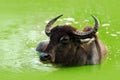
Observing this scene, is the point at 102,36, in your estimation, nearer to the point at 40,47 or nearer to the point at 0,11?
the point at 40,47

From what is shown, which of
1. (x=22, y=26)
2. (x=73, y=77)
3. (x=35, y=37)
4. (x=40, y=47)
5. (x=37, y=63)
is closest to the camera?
(x=73, y=77)

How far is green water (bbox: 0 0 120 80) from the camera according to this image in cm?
1024

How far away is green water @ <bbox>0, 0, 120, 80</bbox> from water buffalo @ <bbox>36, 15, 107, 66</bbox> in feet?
0.67

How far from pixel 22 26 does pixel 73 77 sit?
4.74 m

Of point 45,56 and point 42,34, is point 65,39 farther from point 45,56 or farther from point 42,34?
point 42,34

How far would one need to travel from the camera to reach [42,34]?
1328cm

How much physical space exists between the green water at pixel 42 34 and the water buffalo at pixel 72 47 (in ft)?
0.67

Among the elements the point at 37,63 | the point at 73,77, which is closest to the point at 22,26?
the point at 37,63

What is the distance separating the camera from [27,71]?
10.3 meters

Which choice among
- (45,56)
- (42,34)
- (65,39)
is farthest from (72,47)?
(42,34)

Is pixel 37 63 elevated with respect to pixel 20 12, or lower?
lower

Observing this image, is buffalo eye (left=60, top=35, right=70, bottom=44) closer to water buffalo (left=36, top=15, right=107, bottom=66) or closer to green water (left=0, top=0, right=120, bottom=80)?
water buffalo (left=36, top=15, right=107, bottom=66)

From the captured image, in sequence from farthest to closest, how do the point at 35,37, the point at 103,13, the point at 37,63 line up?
the point at 103,13
the point at 35,37
the point at 37,63

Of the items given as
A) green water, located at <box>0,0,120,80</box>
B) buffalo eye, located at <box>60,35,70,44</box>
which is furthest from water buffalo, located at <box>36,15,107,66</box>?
green water, located at <box>0,0,120,80</box>
